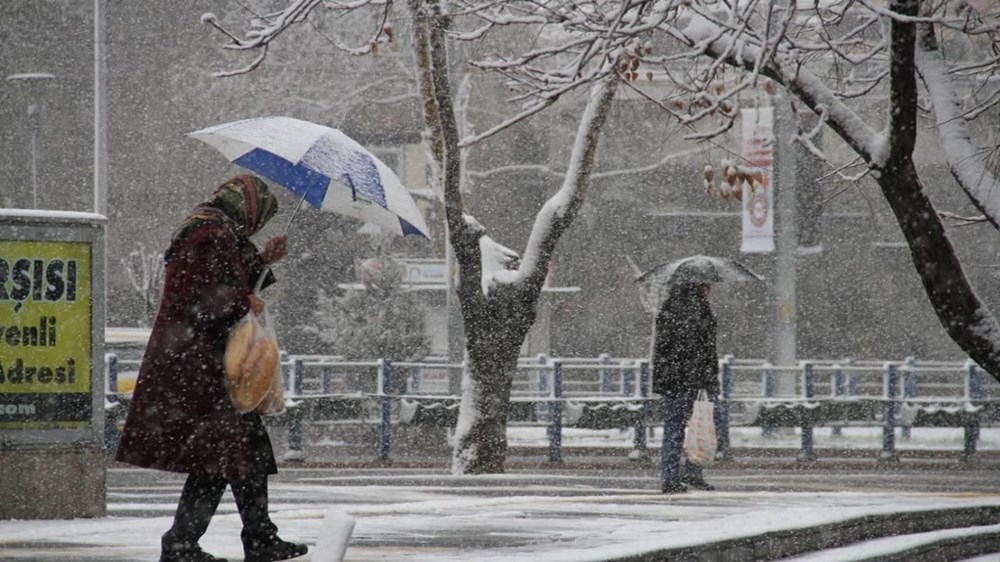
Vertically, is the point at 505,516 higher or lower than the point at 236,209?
lower

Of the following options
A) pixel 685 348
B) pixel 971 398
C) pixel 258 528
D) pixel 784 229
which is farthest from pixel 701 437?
pixel 784 229

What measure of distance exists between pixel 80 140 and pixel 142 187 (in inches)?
82.6

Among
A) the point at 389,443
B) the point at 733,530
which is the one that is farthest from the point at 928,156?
the point at 733,530

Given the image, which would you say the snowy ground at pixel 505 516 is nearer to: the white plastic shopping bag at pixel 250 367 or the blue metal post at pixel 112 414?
the white plastic shopping bag at pixel 250 367

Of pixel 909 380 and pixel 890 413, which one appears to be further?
pixel 909 380

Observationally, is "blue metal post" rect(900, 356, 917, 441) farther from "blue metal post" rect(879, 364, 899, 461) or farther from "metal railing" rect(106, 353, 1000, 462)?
"blue metal post" rect(879, 364, 899, 461)

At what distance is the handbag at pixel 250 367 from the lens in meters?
7.57

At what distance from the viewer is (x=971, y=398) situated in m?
23.9

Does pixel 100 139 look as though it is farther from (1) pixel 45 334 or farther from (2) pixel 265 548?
(2) pixel 265 548

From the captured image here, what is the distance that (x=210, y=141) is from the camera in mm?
8961

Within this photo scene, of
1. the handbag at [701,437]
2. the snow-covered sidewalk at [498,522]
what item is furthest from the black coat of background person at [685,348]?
the snow-covered sidewalk at [498,522]

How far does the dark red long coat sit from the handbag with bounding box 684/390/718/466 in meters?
7.53

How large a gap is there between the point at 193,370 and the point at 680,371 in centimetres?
792

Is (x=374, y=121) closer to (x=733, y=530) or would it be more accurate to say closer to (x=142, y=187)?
(x=142, y=187)
